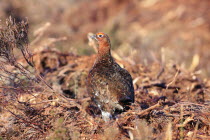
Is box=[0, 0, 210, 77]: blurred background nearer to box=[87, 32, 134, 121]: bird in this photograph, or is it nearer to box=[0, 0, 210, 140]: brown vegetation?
box=[0, 0, 210, 140]: brown vegetation

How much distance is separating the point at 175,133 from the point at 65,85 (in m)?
2.48

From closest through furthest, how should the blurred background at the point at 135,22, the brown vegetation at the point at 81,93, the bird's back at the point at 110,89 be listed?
the brown vegetation at the point at 81,93, the bird's back at the point at 110,89, the blurred background at the point at 135,22

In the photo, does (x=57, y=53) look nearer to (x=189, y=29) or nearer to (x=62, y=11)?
(x=189, y=29)

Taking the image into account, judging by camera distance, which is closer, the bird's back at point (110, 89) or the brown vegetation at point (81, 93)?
the brown vegetation at point (81, 93)

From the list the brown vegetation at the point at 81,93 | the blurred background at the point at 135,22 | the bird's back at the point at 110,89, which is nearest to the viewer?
the brown vegetation at the point at 81,93

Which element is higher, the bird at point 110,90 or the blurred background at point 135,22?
the blurred background at point 135,22

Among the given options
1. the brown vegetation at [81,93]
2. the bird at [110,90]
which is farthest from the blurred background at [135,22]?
the bird at [110,90]

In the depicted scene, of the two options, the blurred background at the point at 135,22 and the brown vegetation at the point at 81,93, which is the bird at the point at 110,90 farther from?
the blurred background at the point at 135,22

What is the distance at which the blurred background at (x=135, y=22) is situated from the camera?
40.4 feet

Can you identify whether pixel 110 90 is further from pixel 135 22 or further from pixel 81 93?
pixel 135 22

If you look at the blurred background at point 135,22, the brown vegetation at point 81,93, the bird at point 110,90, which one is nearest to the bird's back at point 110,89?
the bird at point 110,90

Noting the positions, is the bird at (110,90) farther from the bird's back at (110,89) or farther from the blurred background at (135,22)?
the blurred background at (135,22)

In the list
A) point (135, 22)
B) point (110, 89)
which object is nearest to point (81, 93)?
point (110, 89)

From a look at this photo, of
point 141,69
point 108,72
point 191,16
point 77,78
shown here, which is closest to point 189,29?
point 191,16
